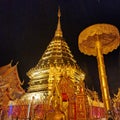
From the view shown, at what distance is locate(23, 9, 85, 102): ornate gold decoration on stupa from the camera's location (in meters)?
19.2

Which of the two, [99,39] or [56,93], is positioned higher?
[99,39]

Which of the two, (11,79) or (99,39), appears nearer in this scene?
(99,39)

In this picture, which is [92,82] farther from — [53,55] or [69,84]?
[69,84]

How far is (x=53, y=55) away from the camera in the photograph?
22.5 m

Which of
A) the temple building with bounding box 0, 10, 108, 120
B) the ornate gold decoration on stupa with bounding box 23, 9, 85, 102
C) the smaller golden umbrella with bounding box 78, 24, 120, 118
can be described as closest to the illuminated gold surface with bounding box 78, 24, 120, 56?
the smaller golden umbrella with bounding box 78, 24, 120, 118

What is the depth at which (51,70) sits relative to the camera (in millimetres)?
20125

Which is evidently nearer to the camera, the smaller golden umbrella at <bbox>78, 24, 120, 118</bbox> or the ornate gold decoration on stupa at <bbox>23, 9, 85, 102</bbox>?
the smaller golden umbrella at <bbox>78, 24, 120, 118</bbox>

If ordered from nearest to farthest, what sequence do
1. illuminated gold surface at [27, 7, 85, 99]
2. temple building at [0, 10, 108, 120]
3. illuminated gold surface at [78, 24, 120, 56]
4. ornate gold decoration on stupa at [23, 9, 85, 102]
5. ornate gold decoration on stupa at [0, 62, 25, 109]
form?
illuminated gold surface at [78, 24, 120, 56], temple building at [0, 10, 108, 120], ornate gold decoration on stupa at [23, 9, 85, 102], illuminated gold surface at [27, 7, 85, 99], ornate gold decoration on stupa at [0, 62, 25, 109]

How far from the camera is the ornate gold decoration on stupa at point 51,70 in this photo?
19178mm

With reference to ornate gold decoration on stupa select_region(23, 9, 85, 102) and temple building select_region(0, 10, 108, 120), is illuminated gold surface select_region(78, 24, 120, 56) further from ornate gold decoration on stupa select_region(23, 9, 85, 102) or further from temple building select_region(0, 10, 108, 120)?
ornate gold decoration on stupa select_region(23, 9, 85, 102)

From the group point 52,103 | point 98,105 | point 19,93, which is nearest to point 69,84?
point 52,103

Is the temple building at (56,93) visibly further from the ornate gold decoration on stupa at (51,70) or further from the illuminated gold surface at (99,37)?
the illuminated gold surface at (99,37)

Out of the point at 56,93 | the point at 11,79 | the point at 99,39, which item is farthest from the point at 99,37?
the point at 11,79

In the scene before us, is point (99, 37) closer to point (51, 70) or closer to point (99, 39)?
point (99, 39)
